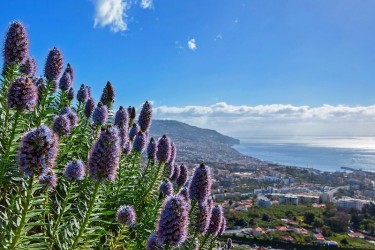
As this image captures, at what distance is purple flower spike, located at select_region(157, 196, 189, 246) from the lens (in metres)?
4.51

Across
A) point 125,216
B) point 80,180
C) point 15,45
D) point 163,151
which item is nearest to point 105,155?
point 125,216

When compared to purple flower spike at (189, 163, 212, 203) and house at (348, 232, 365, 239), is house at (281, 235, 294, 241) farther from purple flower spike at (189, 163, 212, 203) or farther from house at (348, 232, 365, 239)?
purple flower spike at (189, 163, 212, 203)

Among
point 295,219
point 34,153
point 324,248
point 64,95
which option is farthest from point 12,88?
point 295,219

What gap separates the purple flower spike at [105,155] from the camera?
4746mm

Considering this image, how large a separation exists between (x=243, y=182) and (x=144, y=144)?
12689 cm

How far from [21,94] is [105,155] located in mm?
1522

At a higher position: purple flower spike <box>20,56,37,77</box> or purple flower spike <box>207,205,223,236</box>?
purple flower spike <box>20,56,37,77</box>

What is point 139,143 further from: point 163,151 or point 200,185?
point 200,185

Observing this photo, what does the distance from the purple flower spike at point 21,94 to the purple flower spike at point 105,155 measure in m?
1.24

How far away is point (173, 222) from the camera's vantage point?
14.8 feet

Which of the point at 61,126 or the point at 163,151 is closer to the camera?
the point at 61,126

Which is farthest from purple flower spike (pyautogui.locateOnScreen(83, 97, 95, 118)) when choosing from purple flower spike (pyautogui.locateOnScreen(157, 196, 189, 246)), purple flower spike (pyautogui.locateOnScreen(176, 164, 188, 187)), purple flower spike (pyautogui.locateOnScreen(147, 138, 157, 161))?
purple flower spike (pyautogui.locateOnScreen(157, 196, 189, 246))

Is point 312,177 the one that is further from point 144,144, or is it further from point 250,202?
point 144,144

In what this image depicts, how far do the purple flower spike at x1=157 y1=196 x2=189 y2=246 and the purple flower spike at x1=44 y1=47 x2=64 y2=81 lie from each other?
17.8ft
